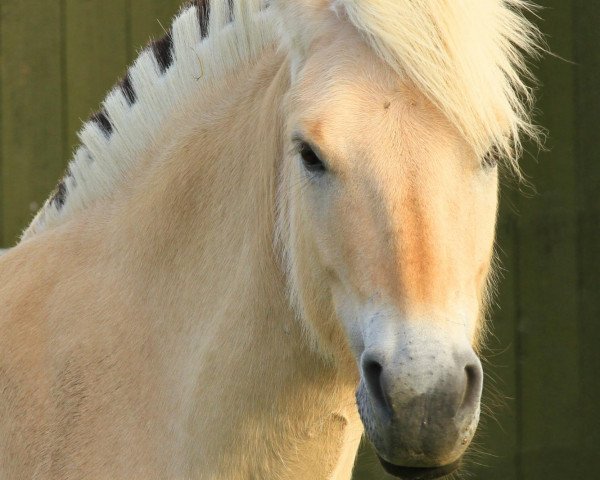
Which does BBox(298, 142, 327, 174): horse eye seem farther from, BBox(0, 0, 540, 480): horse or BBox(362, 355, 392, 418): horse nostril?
BBox(362, 355, 392, 418): horse nostril

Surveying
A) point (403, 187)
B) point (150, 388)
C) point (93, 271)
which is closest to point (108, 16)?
point (93, 271)

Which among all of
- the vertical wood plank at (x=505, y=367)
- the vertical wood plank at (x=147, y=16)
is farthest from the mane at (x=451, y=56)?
the vertical wood plank at (x=147, y=16)

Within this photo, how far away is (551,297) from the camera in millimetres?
3576

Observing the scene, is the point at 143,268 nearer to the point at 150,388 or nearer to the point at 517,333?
the point at 150,388

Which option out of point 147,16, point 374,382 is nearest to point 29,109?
point 147,16

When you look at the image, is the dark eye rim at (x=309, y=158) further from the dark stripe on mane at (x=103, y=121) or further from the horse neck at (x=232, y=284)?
the dark stripe on mane at (x=103, y=121)

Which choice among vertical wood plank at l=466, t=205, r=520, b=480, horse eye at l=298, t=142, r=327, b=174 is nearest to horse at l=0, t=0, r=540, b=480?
horse eye at l=298, t=142, r=327, b=174

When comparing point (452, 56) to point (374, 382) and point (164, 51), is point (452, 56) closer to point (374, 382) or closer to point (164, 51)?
point (374, 382)

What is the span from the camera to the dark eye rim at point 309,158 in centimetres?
148

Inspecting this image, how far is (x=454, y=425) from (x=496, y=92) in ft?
1.84

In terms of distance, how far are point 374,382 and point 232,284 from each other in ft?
1.41

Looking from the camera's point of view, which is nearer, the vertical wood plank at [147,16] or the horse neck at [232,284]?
the horse neck at [232,284]

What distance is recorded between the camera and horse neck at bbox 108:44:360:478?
1.64 metres

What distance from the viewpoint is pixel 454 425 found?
4.32ft
